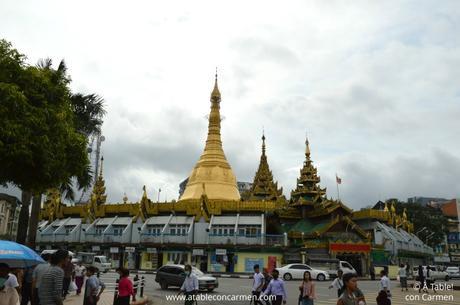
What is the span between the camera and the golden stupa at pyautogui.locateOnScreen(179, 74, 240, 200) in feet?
174

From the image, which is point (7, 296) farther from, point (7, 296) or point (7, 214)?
point (7, 214)

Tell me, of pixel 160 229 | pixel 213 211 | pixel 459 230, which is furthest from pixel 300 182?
pixel 459 230

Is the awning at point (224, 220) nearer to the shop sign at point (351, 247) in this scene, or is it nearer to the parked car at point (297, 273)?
the shop sign at point (351, 247)

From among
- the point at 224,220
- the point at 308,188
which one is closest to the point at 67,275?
the point at 224,220

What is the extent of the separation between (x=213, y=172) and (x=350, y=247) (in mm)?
19649

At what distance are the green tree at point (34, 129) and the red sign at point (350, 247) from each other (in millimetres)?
29863

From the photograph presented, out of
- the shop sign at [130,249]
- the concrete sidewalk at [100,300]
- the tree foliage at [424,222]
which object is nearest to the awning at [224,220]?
the shop sign at [130,249]

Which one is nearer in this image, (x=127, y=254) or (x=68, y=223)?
(x=127, y=254)

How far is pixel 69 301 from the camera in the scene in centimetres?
1762

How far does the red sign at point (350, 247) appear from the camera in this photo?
4198 centimetres

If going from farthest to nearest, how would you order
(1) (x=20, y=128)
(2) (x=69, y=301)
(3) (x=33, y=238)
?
1. (3) (x=33, y=238)
2. (2) (x=69, y=301)
3. (1) (x=20, y=128)

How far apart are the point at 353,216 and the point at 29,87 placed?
130 feet

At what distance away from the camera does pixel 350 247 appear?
4225 cm

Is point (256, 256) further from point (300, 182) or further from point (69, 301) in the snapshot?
Result: point (69, 301)
